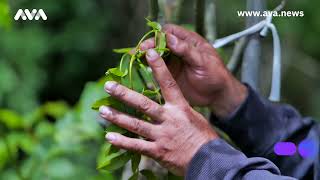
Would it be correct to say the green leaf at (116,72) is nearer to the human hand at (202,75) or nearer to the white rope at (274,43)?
the human hand at (202,75)

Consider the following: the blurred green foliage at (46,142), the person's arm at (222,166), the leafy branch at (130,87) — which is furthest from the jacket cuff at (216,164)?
the blurred green foliage at (46,142)

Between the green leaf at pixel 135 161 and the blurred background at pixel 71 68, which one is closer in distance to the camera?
the green leaf at pixel 135 161

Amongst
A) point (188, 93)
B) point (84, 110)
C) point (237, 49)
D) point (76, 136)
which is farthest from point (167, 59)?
point (76, 136)

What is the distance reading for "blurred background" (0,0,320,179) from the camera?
1924 millimetres

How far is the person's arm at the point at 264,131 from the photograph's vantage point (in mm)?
1476

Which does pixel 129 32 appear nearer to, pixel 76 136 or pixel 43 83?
pixel 43 83

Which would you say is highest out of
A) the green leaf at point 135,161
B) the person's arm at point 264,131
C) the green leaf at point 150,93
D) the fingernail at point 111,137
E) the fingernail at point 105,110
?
the green leaf at point 150,93

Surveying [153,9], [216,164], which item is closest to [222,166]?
[216,164]

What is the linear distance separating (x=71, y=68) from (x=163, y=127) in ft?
6.83

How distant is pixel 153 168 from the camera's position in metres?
1.52

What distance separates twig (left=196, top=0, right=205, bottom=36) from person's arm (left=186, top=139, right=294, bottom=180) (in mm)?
391

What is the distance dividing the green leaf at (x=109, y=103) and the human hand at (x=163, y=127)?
1 centimetres

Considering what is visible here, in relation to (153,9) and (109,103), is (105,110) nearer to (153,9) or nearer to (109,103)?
(109,103)

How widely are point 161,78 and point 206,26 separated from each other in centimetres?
48
